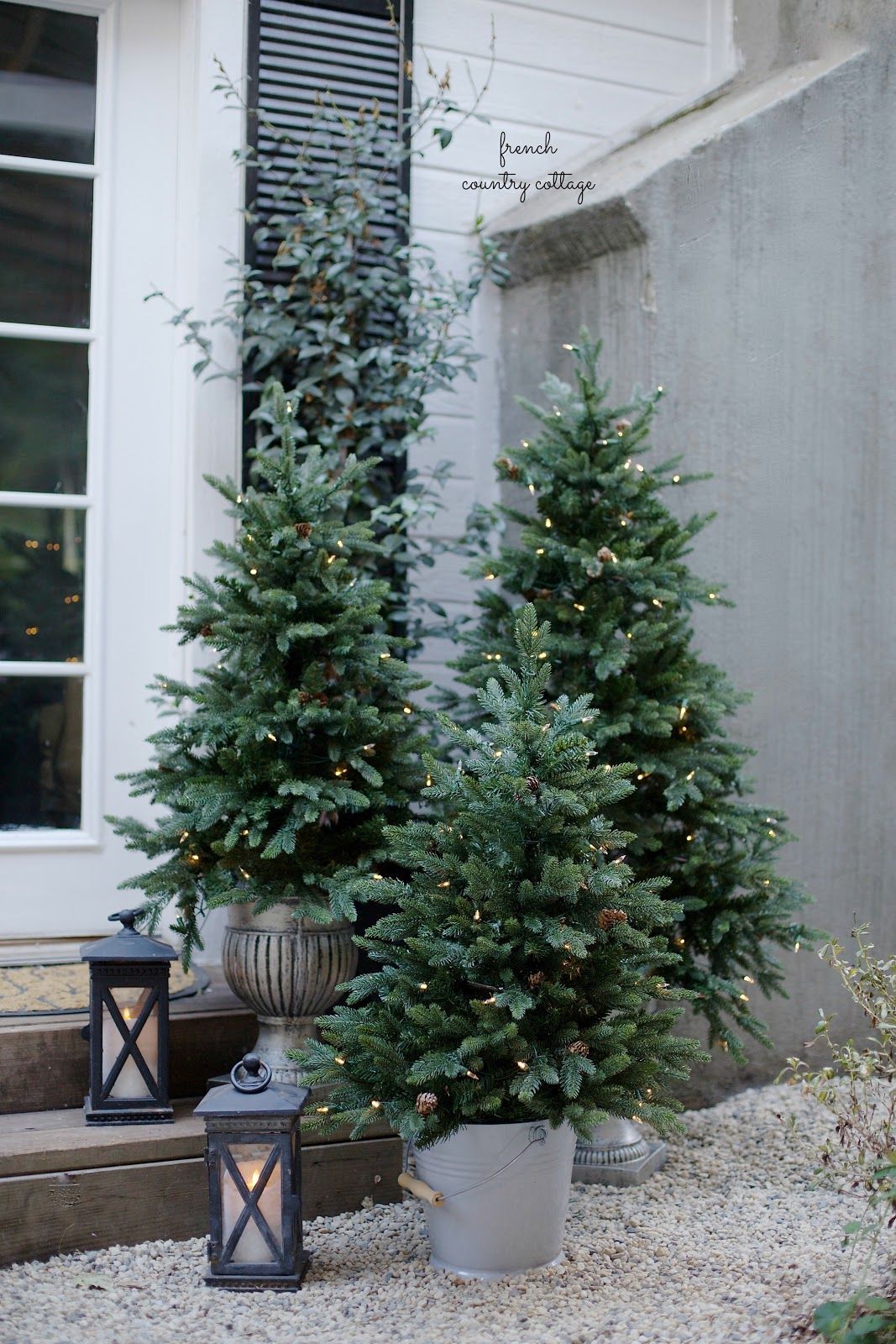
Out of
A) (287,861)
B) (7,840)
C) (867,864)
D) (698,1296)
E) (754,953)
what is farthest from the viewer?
(867,864)

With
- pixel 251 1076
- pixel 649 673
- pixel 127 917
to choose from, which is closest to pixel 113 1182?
pixel 251 1076

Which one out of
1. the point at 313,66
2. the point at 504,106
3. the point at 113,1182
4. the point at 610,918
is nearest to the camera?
the point at 610,918

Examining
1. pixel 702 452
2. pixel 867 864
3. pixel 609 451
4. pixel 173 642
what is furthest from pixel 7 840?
pixel 867 864

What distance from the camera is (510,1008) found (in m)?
2.11

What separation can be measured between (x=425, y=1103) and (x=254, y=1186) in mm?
353

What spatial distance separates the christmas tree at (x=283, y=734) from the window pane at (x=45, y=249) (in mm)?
959

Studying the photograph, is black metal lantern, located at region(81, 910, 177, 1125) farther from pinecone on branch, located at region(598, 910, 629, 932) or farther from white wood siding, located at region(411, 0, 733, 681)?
white wood siding, located at region(411, 0, 733, 681)

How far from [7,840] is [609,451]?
1.77 m

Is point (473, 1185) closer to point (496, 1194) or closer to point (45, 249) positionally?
point (496, 1194)

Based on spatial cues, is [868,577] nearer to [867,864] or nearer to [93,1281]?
[867,864]

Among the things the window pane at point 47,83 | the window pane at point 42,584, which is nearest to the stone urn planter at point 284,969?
the window pane at point 42,584

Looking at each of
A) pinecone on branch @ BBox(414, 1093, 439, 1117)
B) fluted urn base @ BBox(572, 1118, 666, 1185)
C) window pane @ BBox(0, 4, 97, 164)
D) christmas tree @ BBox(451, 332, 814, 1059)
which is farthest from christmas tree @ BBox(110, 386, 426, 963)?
window pane @ BBox(0, 4, 97, 164)

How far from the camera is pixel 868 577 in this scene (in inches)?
132

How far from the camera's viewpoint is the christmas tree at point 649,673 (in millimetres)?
2703
